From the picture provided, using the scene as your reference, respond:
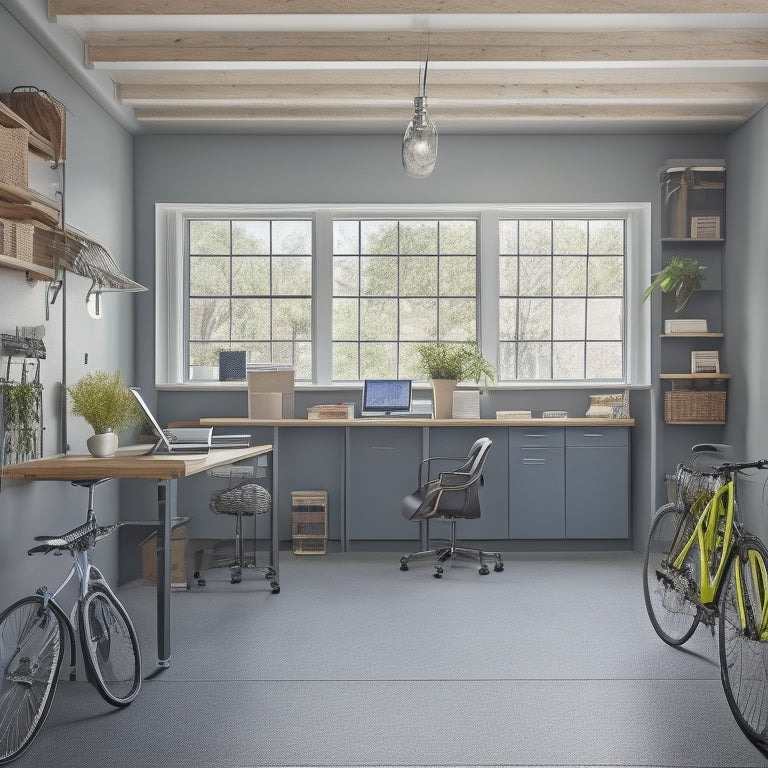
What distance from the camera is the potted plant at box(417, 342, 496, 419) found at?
20.7ft

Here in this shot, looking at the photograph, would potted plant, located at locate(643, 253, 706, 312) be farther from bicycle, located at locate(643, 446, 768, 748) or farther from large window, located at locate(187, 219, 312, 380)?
large window, located at locate(187, 219, 312, 380)

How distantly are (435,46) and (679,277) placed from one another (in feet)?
8.93

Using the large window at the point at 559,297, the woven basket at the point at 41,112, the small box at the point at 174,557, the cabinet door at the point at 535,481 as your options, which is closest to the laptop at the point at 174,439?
the small box at the point at 174,557

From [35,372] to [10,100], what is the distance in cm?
141

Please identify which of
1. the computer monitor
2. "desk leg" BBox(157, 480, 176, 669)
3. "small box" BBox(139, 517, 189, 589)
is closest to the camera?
"desk leg" BBox(157, 480, 176, 669)

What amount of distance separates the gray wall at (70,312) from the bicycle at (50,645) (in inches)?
35.0

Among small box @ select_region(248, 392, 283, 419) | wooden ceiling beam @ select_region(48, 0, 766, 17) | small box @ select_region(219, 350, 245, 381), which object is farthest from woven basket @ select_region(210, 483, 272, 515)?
wooden ceiling beam @ select_region(48, 0, 766, 17)

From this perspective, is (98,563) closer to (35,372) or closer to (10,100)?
(35,372)

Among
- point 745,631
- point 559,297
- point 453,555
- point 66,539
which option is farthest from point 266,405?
point 745,631

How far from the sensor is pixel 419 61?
4.87m

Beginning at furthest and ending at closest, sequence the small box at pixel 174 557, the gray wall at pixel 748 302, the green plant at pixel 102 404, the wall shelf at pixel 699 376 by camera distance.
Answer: the wall shelf at pixel 699 376 → the gray wall at pixel 748 302 → the small box at pixel 174 557 → the green plant at pixel 102 404

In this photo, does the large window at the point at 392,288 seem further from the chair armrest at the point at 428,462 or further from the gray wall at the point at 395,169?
the chair armrest at the point at 428,462

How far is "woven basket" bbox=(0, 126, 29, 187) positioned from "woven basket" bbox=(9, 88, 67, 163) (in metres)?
0.48

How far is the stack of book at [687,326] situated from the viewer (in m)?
6.19
